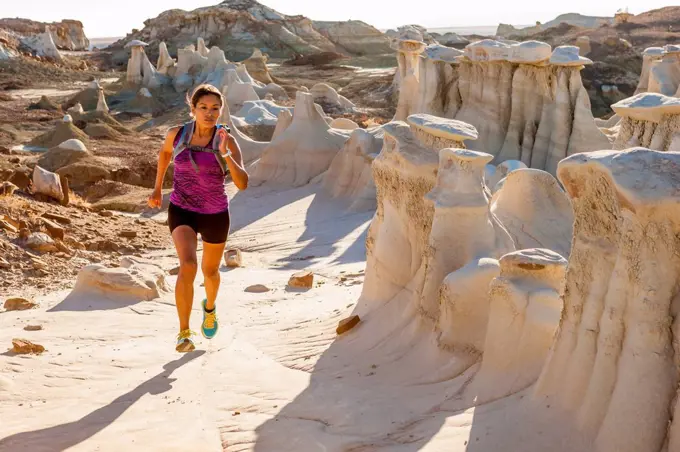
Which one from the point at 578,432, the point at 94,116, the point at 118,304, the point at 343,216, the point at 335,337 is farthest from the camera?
the point at 94,116

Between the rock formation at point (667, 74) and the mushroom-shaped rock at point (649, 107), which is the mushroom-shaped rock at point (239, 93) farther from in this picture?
the mushroom-shaped rock at point (649, 107)

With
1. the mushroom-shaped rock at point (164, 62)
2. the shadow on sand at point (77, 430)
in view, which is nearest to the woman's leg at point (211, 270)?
the shadow on sand at point (77, 430)

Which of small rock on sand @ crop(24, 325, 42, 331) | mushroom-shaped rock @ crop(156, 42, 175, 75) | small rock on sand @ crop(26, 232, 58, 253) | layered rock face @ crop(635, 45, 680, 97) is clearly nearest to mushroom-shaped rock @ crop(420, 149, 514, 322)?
small rock on sand @ crop(24, 325, 42, 331)

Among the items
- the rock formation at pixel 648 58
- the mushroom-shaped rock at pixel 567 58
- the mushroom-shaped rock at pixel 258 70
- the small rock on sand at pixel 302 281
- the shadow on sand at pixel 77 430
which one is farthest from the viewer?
the mushroom-shaped rock at pixel 258 70

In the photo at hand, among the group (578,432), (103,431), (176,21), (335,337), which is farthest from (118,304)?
(176,21)

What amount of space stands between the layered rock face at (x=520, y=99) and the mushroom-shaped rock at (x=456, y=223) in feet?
29.1

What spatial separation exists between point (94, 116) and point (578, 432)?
23346mm

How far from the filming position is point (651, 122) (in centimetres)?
830

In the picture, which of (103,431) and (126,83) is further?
(126,83)

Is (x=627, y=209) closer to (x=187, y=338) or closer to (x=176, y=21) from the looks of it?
(x=187, y=338)

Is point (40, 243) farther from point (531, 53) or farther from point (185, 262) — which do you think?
point (531, 53)

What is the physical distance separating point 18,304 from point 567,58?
970cm

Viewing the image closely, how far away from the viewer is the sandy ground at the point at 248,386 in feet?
11.8

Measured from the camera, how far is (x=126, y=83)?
3316 centimetres
